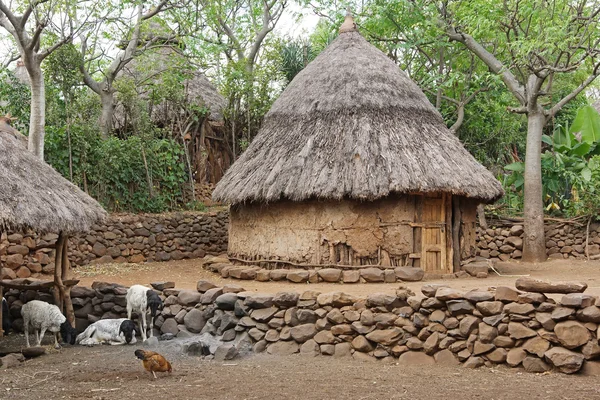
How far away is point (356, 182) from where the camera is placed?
1193cm

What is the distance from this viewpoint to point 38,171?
967 cm

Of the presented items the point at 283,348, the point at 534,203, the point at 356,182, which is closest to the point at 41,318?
the point at 283,348

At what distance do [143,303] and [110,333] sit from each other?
62cm

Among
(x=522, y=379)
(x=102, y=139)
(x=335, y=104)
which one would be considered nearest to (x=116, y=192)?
(x=102, y=139)

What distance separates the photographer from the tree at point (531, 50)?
1362 cm

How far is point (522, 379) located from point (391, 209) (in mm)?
5771

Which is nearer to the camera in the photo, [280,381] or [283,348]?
[280,381]

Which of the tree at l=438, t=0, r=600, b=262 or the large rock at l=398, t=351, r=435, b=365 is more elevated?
the tree at l=438, t=0, r=600, b=262

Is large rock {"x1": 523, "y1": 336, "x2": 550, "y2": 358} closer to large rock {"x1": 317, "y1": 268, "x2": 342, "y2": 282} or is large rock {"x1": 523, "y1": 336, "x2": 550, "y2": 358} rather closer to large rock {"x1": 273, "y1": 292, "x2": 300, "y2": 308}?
large rock {"x1": 273, "y1": 292, "x2": 300, "y2": 308}

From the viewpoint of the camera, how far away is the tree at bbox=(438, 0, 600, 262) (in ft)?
44.7

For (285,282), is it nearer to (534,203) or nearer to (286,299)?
(286,299)

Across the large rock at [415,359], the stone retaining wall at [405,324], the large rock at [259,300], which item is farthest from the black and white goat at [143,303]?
the large rock at [415,359]

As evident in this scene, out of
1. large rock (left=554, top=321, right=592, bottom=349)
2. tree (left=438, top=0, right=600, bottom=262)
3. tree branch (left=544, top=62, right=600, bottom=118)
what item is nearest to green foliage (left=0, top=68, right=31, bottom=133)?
tree (left=438, top=0, right=600, bottom=262)

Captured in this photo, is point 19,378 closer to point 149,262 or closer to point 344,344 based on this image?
point 344,344
